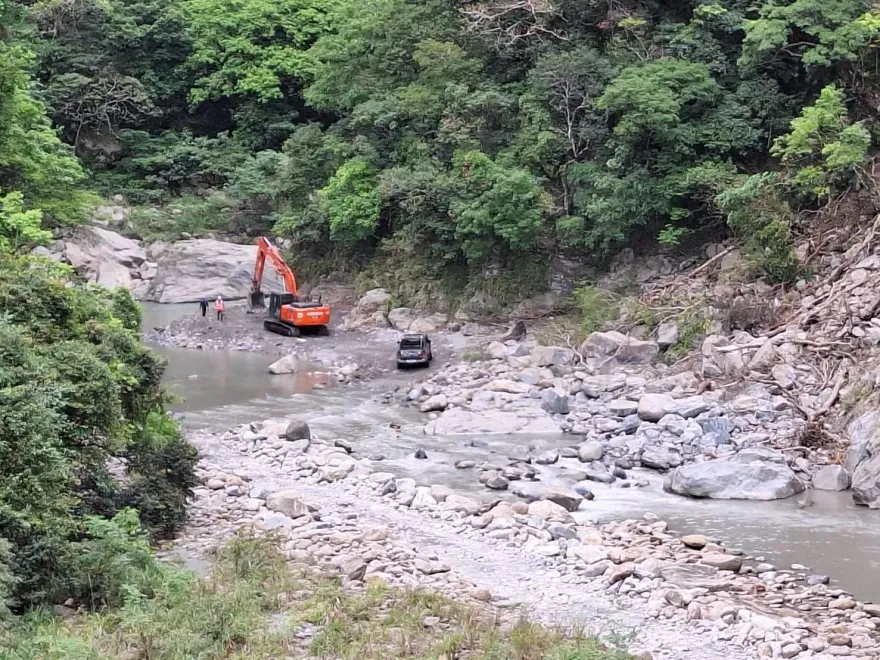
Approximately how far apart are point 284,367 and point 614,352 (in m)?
9.08

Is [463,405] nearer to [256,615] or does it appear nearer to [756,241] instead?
[756,241]

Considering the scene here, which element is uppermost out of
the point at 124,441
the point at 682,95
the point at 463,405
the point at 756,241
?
the point at 682,95

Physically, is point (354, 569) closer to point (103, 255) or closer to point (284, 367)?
point (284, 367)

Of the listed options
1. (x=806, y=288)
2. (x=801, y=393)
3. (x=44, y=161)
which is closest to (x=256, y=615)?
(x=801, y=393)

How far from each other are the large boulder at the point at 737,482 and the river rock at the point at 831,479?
1.25 ft

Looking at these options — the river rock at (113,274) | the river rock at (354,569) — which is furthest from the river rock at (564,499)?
the river rock at (113,274)

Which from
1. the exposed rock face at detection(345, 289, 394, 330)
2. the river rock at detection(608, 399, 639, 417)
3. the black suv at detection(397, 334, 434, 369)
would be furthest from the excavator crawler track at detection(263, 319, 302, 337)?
the river rock at detection(608, 399, 639, 417)

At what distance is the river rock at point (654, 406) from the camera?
2164 centimetres

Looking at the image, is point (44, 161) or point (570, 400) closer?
point (570, 400)

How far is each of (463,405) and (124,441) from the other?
36.0 feet

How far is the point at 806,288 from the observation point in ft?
86.8

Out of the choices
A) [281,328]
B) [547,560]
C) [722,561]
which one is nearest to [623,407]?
[722,561]

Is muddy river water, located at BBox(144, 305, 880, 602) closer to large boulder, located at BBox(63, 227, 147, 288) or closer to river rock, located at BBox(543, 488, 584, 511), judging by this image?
river rock, located at BBox(543, 488, 584, 511)

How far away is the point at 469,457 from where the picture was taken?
2012cm
